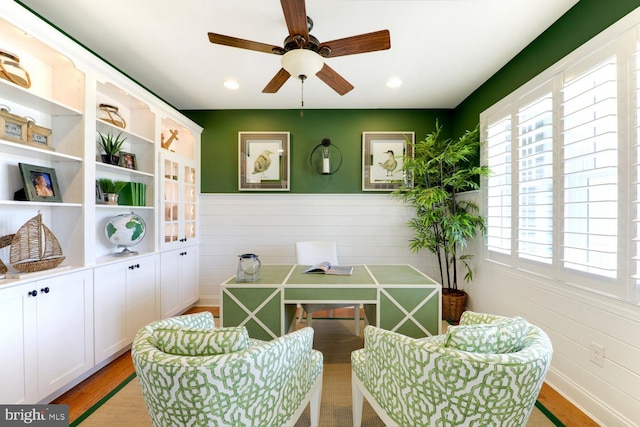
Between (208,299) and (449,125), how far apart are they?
13.4ft

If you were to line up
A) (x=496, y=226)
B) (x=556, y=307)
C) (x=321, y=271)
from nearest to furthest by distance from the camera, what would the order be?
(x=556, y=307)
(x=321, y=271)
(x=496, y=226)

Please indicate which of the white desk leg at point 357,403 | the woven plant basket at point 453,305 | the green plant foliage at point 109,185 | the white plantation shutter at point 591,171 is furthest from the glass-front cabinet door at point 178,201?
the white plantation shutter at point 591,171

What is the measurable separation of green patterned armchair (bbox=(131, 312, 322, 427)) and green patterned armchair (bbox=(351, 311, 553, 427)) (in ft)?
1.58

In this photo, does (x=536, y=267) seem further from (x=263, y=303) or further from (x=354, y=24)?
(x=354, y=24)

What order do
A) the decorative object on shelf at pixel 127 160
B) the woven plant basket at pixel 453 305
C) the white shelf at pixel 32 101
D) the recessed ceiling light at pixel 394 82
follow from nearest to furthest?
1. the white shelf at pixel 32 101
2. the decorative object on shelf at pixel 127 160
3. the recessed ceiling light at pixel 394 82
4. the woven plant basket at pixel 453 305

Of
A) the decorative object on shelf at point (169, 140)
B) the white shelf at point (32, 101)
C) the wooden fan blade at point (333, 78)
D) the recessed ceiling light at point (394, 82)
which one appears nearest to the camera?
the white shelf at point (32, 101)

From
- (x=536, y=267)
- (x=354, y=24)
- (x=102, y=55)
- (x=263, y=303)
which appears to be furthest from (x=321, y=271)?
(x=102, y=55)

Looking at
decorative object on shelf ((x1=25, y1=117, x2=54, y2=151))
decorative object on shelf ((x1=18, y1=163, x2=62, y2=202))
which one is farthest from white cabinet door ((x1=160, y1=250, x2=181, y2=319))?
decorative object on shelf ((x1=25, y1=117, x2=54, y2=151))

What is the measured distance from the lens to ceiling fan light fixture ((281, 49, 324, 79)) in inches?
68.7

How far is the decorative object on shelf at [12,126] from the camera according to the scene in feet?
5.64

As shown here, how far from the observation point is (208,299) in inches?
153

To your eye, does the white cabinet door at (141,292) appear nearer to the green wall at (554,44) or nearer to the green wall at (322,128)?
the green wall at (322,128)

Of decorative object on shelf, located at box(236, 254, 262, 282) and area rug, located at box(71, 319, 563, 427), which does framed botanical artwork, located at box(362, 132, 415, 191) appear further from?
area rug, located at box(71, 319, 563, 427)
